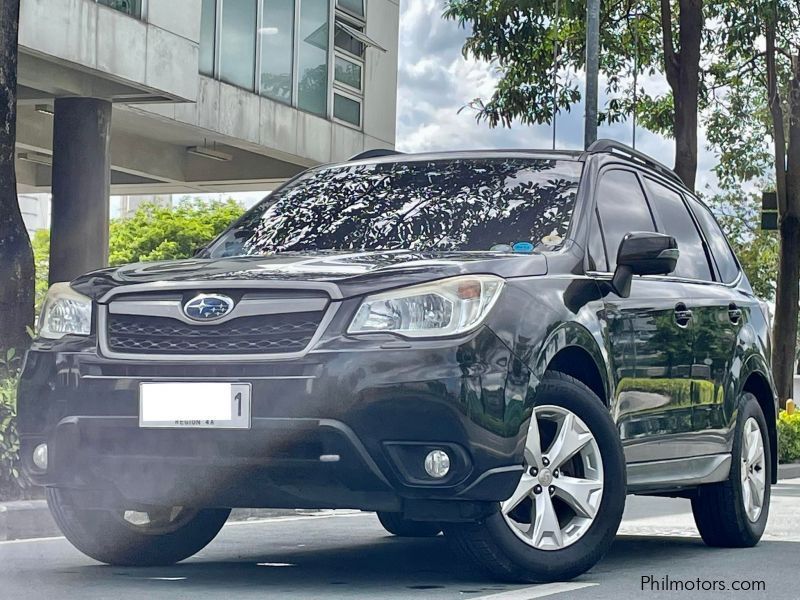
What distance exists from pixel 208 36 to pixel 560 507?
17446 mm

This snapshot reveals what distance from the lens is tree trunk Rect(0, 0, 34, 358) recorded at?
1083cm

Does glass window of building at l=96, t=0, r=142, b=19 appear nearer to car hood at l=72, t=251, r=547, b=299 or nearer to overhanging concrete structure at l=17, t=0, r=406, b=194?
overhanging concrete structure at l=17, t=0, r=406, b=194

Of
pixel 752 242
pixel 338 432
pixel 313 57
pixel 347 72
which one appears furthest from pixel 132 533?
pixel 752 242

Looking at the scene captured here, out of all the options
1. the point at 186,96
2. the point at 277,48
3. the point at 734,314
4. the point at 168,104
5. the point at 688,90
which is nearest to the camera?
the point at 734,314

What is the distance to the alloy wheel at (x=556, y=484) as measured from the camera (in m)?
6.27

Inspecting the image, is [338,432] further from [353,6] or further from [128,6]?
[353,6]

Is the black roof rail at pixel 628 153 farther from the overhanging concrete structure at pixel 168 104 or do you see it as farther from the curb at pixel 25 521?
the overhanging concrete structure at pixel 168 104

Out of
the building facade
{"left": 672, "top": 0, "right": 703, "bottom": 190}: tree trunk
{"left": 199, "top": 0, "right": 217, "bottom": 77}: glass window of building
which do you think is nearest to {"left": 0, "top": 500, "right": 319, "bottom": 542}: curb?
the building facade

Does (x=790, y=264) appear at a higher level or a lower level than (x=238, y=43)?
lower

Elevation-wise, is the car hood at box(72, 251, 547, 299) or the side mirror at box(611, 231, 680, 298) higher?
the side mirror at box(611, 231, 680, 298)

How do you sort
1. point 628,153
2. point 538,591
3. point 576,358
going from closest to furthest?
point 538,591 < point 576,358 < point 628,153

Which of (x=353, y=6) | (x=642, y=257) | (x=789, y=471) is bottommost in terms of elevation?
(x=789, y=471)

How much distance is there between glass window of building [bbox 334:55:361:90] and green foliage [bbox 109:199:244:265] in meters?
31.7

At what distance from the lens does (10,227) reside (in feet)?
35.7
